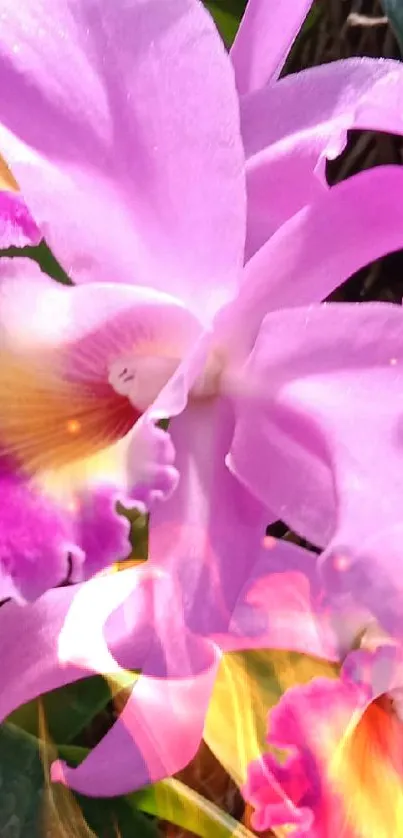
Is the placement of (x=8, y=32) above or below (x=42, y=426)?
above

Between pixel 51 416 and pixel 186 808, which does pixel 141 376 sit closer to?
pixel 51 416

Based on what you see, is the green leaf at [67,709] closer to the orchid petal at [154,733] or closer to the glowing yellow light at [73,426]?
the orchid petal at [154,733]

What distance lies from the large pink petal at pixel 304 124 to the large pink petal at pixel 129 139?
0.02 m

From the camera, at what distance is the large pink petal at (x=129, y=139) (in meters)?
0.44

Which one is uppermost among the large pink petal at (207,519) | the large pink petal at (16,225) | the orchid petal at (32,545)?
the large pink petal at (16,225)

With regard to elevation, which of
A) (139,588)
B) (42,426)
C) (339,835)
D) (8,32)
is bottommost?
(339,835)

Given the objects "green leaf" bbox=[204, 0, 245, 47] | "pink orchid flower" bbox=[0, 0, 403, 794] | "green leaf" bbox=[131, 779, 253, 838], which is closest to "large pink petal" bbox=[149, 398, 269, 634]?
"pink orchid flower" bbox=[0, 0, 403, 794]

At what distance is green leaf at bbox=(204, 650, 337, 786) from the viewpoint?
0.49 meters

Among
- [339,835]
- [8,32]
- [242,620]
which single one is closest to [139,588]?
[242,620]

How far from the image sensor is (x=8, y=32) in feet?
1.46

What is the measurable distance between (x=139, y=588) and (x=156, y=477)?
0.09 metres

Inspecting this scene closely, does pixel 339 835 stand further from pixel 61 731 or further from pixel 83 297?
pixel 83 297

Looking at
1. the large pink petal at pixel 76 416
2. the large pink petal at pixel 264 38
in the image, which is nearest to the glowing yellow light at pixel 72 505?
the large pink petal at pixel 76 416

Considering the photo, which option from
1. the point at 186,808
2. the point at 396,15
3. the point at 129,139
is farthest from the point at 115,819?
the point at 396,15
